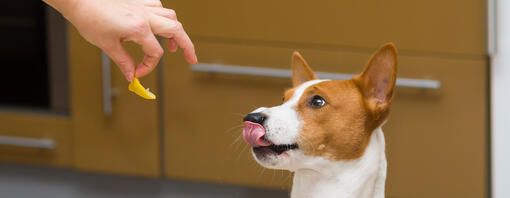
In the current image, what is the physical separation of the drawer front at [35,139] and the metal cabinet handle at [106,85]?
14 cm

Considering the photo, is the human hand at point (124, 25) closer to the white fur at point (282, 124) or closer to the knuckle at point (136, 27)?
the knuckle at point (136, 27)

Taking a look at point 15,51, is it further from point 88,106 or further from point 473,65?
point 473,65

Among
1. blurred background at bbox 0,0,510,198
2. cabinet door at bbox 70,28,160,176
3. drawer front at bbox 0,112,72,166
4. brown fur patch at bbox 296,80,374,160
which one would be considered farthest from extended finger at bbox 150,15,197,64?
drawer front at bbox 0,112,72,166

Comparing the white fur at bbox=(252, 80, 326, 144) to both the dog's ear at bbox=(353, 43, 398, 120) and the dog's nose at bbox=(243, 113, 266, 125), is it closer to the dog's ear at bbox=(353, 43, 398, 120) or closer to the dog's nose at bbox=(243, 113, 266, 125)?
the dog's nose at bbox=(243, 113, 266, 125)

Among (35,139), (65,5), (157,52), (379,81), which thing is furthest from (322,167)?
(35,139)

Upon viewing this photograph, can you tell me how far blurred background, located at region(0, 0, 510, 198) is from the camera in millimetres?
1844

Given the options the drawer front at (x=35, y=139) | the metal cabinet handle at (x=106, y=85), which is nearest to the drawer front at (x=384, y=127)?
the metal cabinet handle at (x=106, y=85)

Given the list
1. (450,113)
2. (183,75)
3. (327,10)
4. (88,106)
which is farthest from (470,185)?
(88,106)

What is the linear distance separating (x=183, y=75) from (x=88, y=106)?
0.90 feet

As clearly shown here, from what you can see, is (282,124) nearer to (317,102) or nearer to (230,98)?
(317,102)

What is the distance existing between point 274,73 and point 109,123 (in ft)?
1.57

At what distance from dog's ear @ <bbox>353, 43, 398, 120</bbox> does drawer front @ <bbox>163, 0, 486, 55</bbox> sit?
608 millimetres

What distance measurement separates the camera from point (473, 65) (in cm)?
182

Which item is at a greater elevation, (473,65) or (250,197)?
(473,65)
